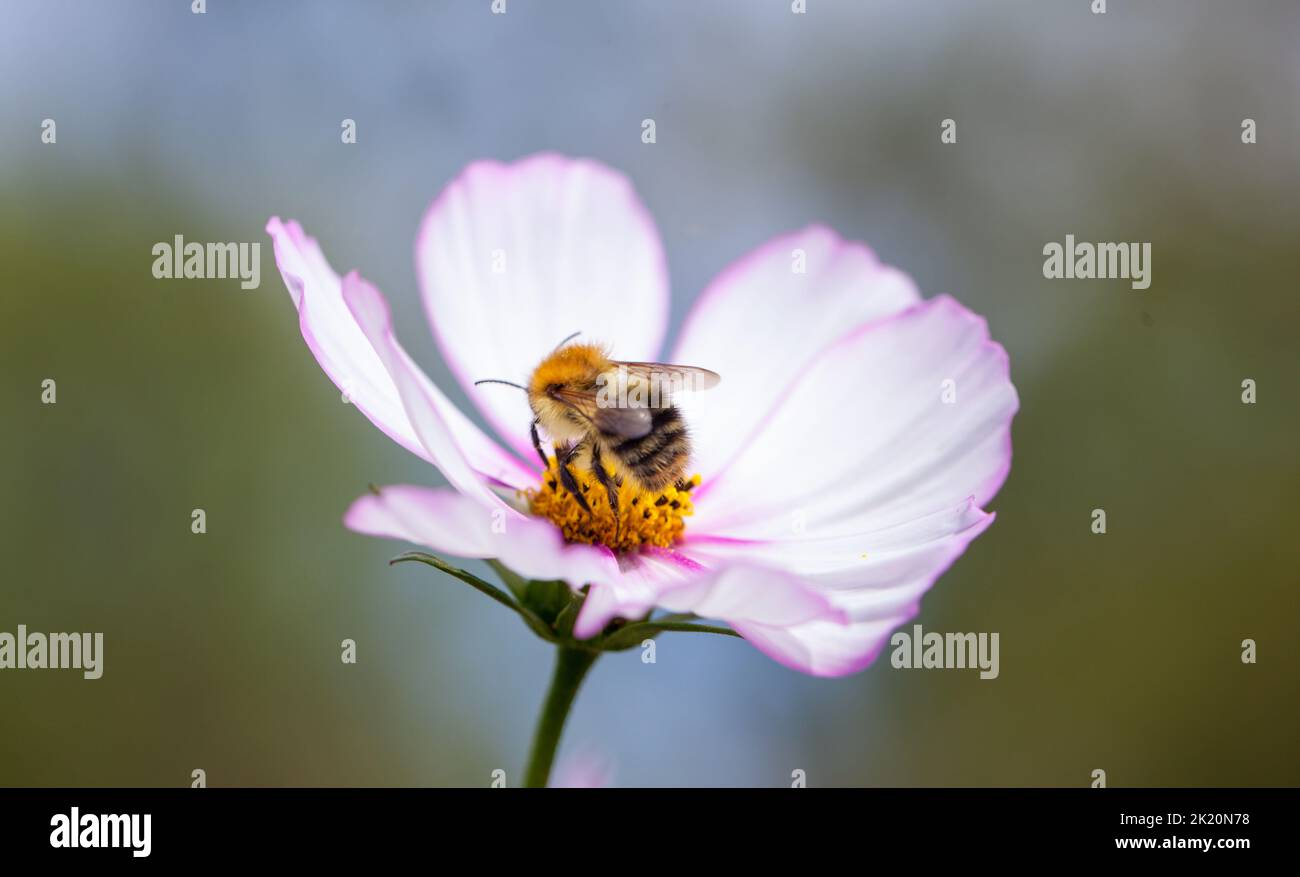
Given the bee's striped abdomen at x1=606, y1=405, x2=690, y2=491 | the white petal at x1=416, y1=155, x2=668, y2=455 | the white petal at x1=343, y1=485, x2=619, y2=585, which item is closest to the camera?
the white petal at x1=343, y1=485, x2=619, y2=585

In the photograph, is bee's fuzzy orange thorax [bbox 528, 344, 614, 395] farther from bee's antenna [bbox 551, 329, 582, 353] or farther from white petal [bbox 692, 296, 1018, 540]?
white petal [bbox 692, 296, 1018, 540]

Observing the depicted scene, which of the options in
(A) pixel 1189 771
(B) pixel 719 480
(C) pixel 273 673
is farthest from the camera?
(C) pixel 273 673

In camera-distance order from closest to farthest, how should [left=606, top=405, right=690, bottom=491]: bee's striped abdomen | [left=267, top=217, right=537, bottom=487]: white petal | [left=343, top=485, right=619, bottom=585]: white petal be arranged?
[left=343, top=485, right=619, bottom=585]: white petal < [left=267, top=217, right=537, bottom=487]: white petal < [left=606, top=405, right=690, bottom=491]: bee's striped abdomen

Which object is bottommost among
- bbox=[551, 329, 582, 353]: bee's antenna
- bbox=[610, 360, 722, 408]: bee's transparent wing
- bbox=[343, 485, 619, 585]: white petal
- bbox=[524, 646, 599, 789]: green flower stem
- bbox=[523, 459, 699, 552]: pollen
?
→ bbox=[524, 646, 599, 789]: green flower stem

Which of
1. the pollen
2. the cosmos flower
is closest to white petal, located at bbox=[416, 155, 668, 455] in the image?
the cosmos flower

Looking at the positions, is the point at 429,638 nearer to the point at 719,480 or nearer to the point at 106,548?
the point at 106,548

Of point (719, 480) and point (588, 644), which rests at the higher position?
point (719, 480)

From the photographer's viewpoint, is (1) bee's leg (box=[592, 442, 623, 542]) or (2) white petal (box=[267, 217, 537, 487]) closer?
(2) white petal (box=[267, 217, 537, 487])

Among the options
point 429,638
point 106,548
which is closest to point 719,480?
point 429,638
